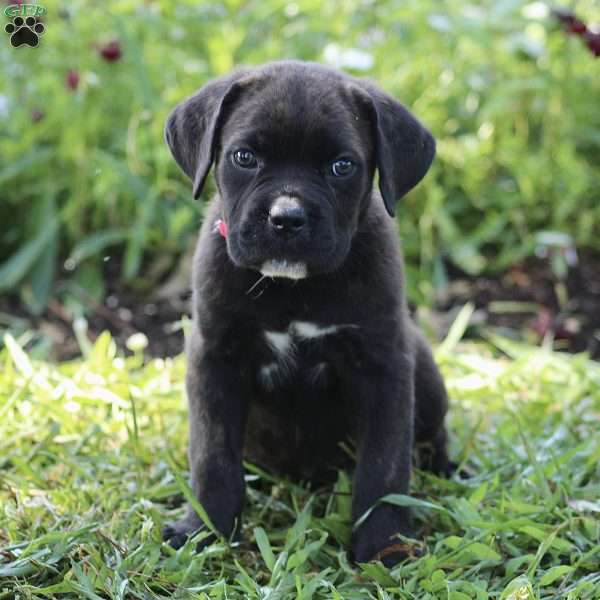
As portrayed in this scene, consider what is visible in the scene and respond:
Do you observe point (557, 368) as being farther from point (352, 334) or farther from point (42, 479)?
point (42, 479)

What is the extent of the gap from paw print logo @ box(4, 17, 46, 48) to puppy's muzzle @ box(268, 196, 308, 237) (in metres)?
1.82

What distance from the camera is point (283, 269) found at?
332 cm

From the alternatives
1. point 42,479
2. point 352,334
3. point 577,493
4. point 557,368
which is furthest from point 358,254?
point 557,368

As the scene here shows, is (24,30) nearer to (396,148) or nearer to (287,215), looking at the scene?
(396,148)

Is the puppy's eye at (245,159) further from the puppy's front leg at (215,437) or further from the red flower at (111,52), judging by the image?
the red flower at (111,52)

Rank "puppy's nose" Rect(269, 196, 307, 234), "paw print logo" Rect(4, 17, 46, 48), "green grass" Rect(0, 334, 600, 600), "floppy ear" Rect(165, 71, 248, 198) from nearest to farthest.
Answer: "puppy's nose" Rect(269, 196, 307, 234)
"green grass" Rect(0, 334, 600, 600)
"floppy ear" Rect(165, 71, 248, 198)
"paw print logo" Rect(4, 17, 46, 48)

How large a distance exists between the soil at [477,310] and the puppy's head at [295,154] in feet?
8.17

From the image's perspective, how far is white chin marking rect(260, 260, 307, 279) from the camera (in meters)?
3.31

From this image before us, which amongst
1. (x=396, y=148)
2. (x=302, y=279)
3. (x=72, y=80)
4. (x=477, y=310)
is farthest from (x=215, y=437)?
(x=72, y=80)

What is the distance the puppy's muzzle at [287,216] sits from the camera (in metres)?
3.22

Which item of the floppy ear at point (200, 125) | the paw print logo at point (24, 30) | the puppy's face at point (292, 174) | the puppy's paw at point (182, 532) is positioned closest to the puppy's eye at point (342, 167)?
the puppy's face at point (292, 174)

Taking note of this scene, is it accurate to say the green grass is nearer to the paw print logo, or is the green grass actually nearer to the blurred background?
the blurred background

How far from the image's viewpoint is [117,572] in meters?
3.28

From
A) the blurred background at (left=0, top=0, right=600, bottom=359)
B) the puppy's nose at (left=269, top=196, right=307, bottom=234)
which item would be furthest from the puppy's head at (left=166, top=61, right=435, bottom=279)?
the blurred background at (left=0, top=0, right=600, bottom=359)
